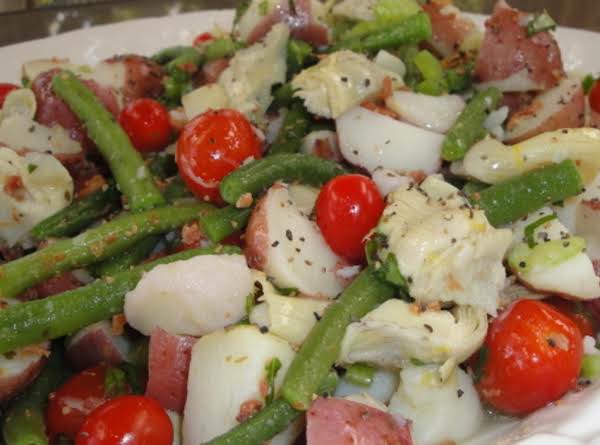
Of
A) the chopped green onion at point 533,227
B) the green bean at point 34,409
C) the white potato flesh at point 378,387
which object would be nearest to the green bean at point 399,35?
the chopped green onion at point 533,227

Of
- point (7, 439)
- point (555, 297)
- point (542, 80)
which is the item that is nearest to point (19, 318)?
point (7, 439)

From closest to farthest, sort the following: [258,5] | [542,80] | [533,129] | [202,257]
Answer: [202,257]
[533,129]
[542,80]
[258,5]

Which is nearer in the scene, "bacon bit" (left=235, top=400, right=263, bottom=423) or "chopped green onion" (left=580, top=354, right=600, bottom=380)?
"bacon bit" (left=235, top=400, right=263, bottom=423)

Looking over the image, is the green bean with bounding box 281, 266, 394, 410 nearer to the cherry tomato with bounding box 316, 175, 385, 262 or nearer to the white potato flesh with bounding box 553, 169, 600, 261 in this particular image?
the cherry tomato with bounding box 316, 175, 385, 262

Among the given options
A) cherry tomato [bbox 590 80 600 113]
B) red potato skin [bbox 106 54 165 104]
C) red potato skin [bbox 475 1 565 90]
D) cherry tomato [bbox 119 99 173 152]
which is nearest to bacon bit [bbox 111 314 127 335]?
cherry tomato [bbox 119 99 173 152]

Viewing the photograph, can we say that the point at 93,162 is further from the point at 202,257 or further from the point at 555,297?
the point at 555,297

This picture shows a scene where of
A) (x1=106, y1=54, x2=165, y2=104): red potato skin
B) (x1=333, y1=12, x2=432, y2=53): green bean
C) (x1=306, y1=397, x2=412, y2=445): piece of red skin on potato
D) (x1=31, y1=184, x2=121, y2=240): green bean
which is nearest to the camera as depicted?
(x1=306, y1=397, x2=412, y2=445): piece of red skin on potato
